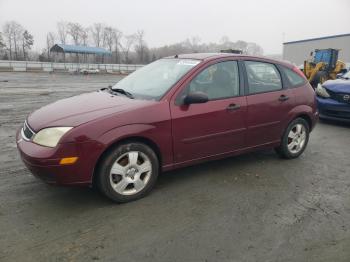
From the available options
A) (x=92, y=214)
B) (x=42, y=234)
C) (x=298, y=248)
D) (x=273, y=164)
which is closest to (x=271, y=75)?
(x=273, y=164)

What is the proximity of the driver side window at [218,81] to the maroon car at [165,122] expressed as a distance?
1 cm

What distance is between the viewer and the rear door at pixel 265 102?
4816mm

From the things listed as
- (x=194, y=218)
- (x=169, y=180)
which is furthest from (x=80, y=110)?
(x=194, y=218)

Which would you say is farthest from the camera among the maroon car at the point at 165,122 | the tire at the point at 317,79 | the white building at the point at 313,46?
the white building at the point at 313,46

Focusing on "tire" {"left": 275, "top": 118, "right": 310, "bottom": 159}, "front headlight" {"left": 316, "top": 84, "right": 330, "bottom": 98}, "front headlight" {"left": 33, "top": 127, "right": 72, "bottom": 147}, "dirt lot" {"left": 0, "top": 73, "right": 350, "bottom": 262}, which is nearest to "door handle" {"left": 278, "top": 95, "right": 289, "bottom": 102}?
"tire" {"left": 275, "top": 118, "right": 310, "bottom": 159}

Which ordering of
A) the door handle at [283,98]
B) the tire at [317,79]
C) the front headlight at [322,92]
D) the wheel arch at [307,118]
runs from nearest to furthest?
the door handle at [283,98], the wheel arch at [307,118], the front headlight at [322,92], the tire at [317,79]

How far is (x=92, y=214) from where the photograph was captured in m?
3.62

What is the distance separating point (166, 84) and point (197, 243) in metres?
1.97

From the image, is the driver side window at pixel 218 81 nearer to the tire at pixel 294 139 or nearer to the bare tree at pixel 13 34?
the tire at pixel 294 139

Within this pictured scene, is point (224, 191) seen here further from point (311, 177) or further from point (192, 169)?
point (311, 177)

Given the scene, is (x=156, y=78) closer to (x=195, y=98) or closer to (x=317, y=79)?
(x=195, y=98)

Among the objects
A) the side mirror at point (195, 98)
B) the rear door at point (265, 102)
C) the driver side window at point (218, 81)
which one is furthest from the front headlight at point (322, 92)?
the side mirror at point (195, 98)

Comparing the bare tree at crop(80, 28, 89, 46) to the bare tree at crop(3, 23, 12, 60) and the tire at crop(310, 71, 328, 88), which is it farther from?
the tire at crop(310, 71, 328, 88)

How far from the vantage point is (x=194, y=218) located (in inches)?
141
